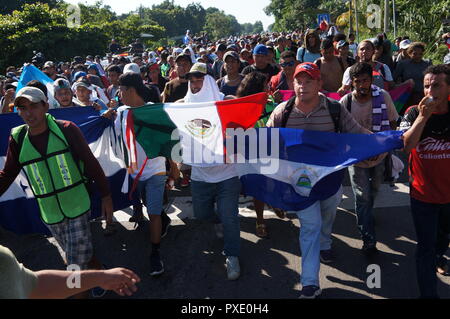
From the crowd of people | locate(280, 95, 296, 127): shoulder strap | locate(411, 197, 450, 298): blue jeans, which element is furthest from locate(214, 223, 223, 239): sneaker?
locate(411, 197, 450, 298): blue jeans

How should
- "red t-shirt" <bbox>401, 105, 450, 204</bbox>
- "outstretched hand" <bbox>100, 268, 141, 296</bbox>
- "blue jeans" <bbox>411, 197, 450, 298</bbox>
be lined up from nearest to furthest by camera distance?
"outstretched hand" <bbox>100, 268, 141, 296</bbox>
"red t-shirt" <bbox>401, 105, 450, 204</bbox>
"blue jeans" <bbox>411, 197, 450, 298</bbox>

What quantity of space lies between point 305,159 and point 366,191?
2.63ft

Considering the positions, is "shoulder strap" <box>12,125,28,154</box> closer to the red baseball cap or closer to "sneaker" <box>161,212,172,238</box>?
"sneaker" <box>161,212,172,238</box>

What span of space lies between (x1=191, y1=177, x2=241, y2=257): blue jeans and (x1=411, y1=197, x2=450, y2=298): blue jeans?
1557mm

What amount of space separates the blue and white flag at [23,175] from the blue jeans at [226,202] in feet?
3.56

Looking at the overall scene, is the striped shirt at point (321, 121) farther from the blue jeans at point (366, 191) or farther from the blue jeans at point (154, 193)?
the blue jeans at point (154, 193)

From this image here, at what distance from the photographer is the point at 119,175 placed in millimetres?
4660

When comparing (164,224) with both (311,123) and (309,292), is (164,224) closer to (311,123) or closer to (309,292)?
(309,292)

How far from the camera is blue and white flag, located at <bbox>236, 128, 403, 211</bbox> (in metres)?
3.42

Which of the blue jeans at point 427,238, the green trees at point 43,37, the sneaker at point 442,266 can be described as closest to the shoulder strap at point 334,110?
the blue jeans at point 427,238

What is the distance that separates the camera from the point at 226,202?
3887 mm

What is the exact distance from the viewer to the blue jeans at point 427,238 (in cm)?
307

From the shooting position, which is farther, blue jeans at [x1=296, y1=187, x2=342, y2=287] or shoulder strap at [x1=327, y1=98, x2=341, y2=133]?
shoulder strap at [x1=327, y1=98, x2=341, y2=133]
